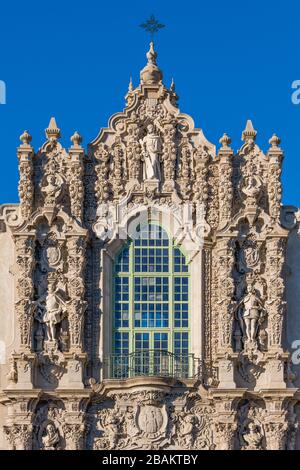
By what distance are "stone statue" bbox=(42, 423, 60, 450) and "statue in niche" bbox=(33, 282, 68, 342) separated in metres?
2.18

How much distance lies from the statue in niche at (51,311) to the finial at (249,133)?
618cm

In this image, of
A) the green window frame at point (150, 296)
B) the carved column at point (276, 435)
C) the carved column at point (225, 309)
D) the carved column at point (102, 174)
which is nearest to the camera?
the carved column at point (276, 435)

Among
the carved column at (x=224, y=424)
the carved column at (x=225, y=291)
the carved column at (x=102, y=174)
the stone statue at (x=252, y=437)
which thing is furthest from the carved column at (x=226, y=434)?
the carved column at (x=102, y=174)

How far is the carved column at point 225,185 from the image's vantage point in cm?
5459

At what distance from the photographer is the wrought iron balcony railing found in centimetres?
5384

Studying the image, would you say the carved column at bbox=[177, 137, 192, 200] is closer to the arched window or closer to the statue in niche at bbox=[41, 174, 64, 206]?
the arched window

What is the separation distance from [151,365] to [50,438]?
10.1 feet

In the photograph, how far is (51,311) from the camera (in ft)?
177

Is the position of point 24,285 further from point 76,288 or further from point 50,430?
point 50,430

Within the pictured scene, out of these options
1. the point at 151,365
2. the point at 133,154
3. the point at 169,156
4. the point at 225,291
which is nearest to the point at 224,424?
the point at 151,365

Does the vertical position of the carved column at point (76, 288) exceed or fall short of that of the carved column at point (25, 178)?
it falls short

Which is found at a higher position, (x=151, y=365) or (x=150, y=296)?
(x=150, y=296)

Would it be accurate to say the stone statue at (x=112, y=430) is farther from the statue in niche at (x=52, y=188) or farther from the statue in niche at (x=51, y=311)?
the statue in niche at (x=52, y=188)

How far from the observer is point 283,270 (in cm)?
5450
